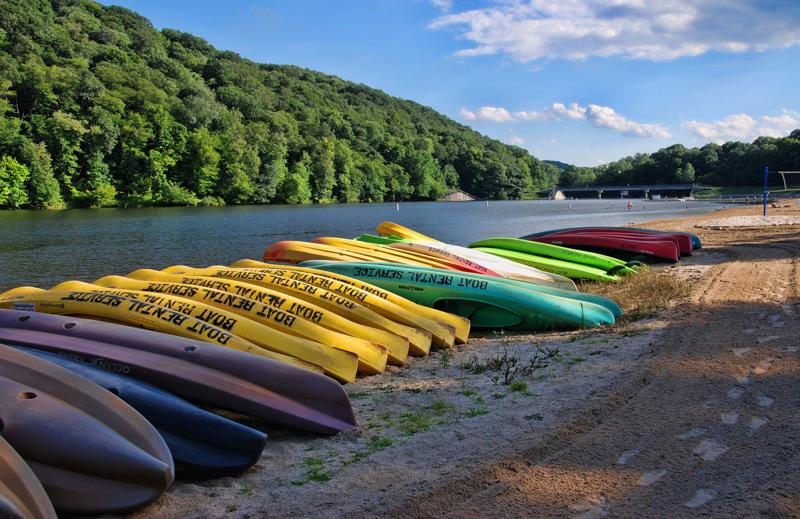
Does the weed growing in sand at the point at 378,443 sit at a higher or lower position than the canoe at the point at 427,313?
lower

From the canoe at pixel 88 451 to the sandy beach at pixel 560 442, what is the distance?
6.8 inches

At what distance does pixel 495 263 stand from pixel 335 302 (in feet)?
16.3

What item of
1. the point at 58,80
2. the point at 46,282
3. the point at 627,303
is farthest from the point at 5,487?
the point at 58,80

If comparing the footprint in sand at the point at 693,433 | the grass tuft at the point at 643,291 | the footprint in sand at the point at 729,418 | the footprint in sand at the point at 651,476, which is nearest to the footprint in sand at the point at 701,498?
the footprint in sand at the point at 651,476

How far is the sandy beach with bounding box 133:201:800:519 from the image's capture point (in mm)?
2881

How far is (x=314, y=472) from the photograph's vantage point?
3391 mm


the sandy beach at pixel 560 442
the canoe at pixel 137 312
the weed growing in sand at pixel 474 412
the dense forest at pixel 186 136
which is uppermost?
the dense forest at pixel 186 136

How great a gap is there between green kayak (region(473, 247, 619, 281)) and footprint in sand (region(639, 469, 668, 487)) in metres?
8.53

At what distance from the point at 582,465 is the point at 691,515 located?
2.20 ft

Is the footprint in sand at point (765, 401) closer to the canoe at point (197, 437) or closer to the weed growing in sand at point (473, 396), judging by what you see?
the weed growing in sand at point (473, 396)

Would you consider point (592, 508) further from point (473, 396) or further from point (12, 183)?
point (12, 183)

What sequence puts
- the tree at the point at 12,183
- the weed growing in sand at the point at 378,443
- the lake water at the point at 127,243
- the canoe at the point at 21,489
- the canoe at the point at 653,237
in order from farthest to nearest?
1. the tree at the point at 12,183
2. the lake water at the point at 127,243
3. the canoe at the point at 653,237
4. the weed growing in sand at the point at 378,443
5. the canoe at the point at 21,489

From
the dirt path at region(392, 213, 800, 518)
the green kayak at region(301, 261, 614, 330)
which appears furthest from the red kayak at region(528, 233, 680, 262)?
the dirt path at region(392, 213, 800, 518)

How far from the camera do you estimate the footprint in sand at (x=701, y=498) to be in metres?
2.74
